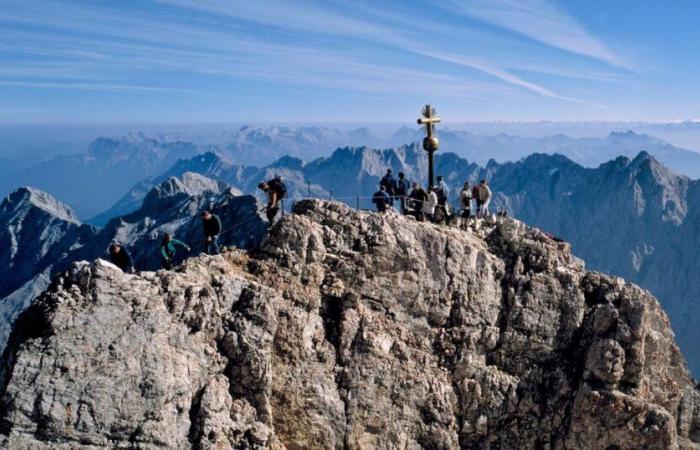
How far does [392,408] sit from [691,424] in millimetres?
19804

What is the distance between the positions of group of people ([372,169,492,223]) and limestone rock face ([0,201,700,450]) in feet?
8.70

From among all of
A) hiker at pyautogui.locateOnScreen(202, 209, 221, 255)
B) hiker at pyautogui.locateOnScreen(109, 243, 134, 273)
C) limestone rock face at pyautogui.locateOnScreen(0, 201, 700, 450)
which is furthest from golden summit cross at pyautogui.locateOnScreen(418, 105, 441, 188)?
hiker at pyautogui.locateOnScreen(109, 243, 134, 273)

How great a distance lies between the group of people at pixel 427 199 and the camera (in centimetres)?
3756

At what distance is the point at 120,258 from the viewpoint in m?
28.3

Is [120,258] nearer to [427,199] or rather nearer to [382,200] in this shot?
[382,200]

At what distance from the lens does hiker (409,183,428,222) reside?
37.8 metres

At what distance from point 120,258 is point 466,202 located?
22.4 meters

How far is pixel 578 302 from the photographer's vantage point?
33625mm

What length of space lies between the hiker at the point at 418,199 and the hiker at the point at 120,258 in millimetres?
17733

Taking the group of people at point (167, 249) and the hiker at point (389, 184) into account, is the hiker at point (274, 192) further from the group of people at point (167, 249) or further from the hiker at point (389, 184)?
the hiker at point (389, 184)

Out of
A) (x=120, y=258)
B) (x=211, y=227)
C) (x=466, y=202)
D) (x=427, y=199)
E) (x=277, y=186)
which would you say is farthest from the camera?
(x=466, y=202)

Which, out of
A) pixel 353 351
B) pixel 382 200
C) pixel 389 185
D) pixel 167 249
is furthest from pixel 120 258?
pixel 389 185

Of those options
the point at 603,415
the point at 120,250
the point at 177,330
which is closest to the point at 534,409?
the point at 603,415

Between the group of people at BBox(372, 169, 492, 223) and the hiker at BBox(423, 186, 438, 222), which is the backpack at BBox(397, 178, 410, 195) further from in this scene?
the hiker at BBox(423, 186, 438, 222)
